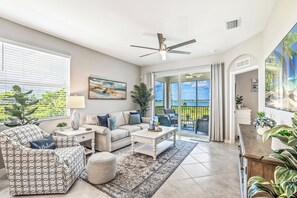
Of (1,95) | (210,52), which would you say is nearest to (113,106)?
(1,95)

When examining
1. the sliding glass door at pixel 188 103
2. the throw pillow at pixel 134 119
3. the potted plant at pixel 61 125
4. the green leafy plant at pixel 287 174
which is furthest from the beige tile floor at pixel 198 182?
the sliding glass door at pixel 188 103

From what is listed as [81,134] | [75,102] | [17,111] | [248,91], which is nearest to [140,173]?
[81,134]

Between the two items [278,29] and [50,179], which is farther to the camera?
[278,29]

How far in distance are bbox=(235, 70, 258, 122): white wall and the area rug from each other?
9.95ft

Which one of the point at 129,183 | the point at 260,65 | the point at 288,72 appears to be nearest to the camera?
the point at 288,72

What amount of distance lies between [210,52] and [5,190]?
18.1ft

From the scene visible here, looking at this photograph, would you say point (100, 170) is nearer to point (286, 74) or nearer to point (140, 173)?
point (140, 173)

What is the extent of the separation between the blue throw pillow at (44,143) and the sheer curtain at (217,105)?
170 inches

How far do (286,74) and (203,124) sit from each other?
3915mm

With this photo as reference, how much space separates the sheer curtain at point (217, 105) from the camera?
456cm

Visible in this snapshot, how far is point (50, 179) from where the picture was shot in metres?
2.03

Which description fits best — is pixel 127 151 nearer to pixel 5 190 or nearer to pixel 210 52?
pixel 5 190

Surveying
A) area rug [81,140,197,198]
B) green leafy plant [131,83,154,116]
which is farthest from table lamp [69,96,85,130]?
green leafy plant [131,83,154,116]

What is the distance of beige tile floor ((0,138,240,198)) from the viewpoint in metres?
2.07
